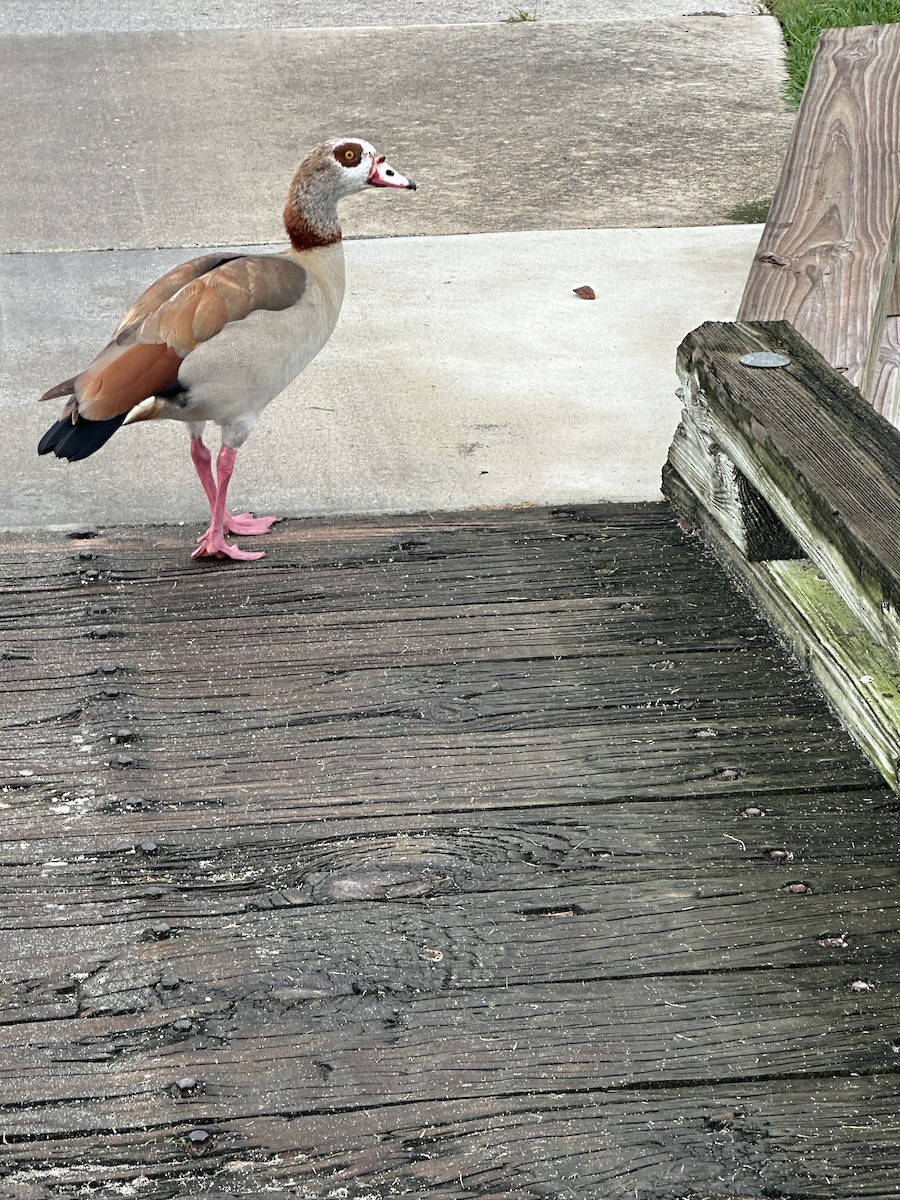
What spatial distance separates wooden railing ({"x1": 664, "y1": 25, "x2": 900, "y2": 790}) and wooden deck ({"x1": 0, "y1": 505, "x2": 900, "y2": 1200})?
0.45 ft

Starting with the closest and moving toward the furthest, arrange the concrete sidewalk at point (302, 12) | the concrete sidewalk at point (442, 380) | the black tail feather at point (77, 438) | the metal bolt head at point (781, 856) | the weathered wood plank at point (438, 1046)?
the weathered wood plank at point (438, 1046) → the metal bolt head at point (781, 856) → the black tail feather at point (77, 438) → the concrete sidewalk at point (442, 380) → the concrete sidewalk at point (302, 12)

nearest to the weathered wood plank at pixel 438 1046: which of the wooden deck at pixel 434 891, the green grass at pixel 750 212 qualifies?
the wooden deck at pixel 434 891

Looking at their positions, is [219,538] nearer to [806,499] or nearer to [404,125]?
[806,499]

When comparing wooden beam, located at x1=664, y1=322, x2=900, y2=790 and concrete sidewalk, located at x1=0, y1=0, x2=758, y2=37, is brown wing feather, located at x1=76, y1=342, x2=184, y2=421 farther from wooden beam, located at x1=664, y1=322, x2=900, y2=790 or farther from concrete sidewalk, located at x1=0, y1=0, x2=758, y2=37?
concrete sidewalk, located at x1=0, y1=0, x2=758, y2=37

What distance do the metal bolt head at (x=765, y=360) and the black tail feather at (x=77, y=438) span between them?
4.40 feet

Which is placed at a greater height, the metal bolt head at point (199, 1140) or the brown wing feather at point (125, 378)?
the brown wing feather at point (125, 378)

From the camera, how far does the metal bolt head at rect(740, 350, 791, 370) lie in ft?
10.7

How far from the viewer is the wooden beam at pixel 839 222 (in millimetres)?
3582

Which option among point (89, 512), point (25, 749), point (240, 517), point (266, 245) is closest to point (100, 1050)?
point (25, 749)

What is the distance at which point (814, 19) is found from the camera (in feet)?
28.3

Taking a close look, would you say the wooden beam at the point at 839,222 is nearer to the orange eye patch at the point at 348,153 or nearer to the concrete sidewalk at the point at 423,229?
the concrete sidewalk at the point at 423,229

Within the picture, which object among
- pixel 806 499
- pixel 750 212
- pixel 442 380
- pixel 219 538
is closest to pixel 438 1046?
pixel 806 499

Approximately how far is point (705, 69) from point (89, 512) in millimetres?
5460

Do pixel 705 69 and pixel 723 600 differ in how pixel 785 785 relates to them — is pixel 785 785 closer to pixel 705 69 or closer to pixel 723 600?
pixel 723 600
